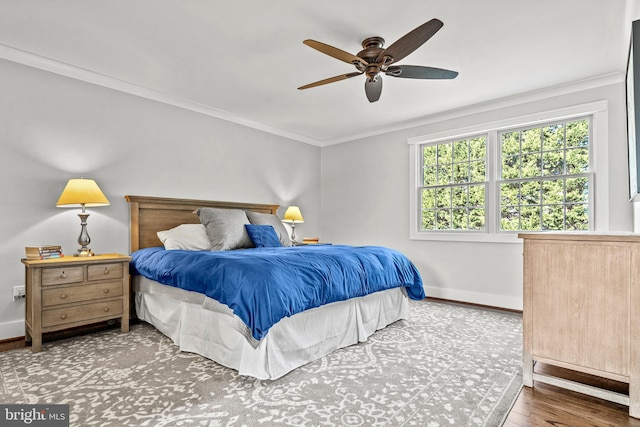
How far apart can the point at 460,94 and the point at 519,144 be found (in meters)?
0.96

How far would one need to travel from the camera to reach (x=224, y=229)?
3.57 m

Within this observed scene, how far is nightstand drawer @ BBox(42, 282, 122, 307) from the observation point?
2.70 m

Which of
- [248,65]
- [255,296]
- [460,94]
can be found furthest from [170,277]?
[460,94]

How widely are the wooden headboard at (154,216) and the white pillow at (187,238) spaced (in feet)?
0.60

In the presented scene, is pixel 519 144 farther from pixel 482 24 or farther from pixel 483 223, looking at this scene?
pixel 482 24

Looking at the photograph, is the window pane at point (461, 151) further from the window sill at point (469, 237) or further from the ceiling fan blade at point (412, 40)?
the ceiling fan blade at point (412, 40)

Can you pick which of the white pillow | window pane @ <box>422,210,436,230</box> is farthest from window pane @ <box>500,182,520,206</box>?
the white pillow

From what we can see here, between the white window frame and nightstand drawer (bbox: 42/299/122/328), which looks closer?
nightstand drawer (bbox: 42/299/122/328)

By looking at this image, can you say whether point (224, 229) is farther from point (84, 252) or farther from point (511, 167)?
point (511, 167)

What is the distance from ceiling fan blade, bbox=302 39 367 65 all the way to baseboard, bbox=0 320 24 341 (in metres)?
3.33

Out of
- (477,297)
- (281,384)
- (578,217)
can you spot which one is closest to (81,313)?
(281,384)

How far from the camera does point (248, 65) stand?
3.20 meters

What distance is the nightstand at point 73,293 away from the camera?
2.64 m

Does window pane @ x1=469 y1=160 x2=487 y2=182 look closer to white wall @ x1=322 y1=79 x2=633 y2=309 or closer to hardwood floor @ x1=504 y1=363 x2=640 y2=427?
A: white wall @ x1=322 y1=79 x2=633 y2=309
